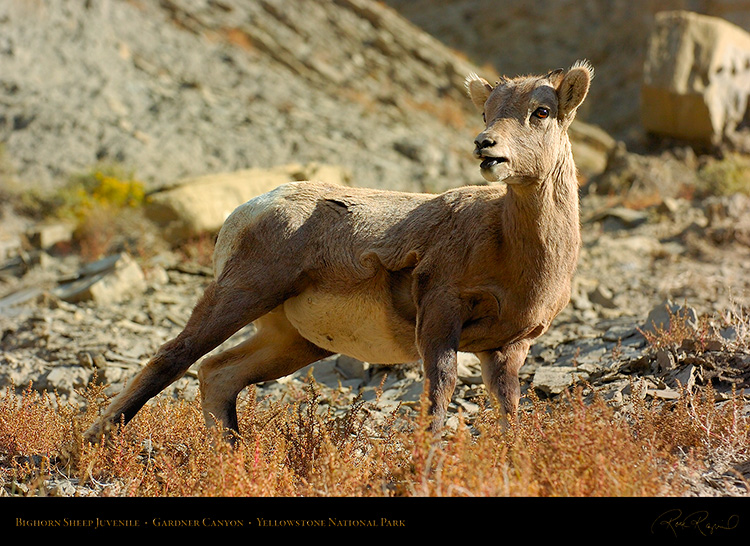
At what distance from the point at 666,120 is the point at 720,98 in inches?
44.9

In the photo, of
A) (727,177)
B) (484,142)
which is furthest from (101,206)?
(727,177)

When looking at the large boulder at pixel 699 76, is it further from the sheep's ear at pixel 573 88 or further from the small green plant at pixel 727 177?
the sheep's ear at pixel 573 88

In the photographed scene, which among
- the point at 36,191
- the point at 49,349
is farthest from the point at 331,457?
the point at 36,191

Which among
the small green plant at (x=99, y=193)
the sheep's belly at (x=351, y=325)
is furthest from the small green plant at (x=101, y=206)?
the sheep's belly at (x=351, y=325)

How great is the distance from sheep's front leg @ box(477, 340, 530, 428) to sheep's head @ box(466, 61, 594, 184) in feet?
3.73

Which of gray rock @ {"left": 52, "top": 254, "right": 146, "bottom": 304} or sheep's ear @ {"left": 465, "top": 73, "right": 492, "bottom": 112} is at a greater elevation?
sheep's ear @ {"left": 465, "top": 73, "right": 492, "bottom": 112}

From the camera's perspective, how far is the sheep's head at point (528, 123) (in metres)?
4.36

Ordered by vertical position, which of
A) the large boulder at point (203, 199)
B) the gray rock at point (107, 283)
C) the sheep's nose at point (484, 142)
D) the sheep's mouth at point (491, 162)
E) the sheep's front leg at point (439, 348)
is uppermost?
the sheep's nose at point (484, 142)

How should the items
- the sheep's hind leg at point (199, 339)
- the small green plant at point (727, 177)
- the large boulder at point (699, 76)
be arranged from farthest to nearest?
1. the large boulder at point (699, 76)
2. the small green plant at point (727, 177)
3. the sheep's hind leg at point (199, 339)

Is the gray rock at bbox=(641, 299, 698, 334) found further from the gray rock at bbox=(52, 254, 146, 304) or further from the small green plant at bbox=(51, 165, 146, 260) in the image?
the small green plant at bbox=(51, 165, 146, 260)

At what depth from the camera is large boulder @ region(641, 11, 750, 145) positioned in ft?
49.5

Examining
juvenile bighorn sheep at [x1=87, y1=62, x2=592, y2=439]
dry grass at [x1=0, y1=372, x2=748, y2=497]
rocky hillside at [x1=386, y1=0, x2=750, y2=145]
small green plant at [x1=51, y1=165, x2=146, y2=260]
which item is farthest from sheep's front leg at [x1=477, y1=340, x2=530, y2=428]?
rocky hillside at [x1=386, y1=0, x2=750, y2=145]

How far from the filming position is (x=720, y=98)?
50.1 ft
